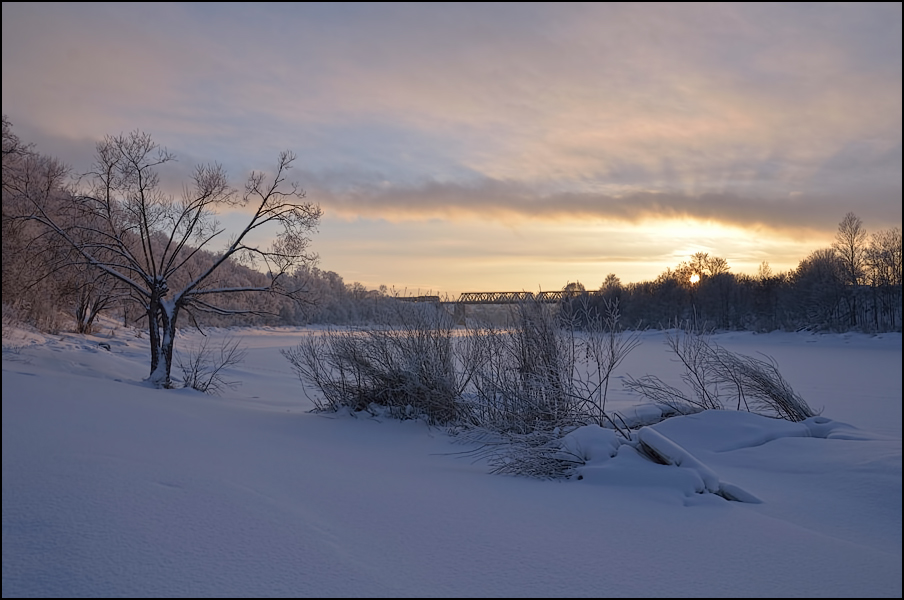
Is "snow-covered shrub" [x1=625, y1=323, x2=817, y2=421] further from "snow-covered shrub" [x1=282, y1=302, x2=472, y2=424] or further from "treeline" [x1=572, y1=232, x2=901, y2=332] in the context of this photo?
"treeline" [x1=572, y1=232, x2=901, y2=332]

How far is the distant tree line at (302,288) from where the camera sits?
14.4 m

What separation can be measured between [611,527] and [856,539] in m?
1.92

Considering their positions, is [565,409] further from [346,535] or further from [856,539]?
[346,535]

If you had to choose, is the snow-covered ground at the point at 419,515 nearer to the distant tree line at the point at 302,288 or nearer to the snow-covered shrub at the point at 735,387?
the snow-covered shrub at the point at 735,387

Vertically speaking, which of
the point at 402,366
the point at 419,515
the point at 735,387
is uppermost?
the point at 402,366

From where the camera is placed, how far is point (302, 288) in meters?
17.3

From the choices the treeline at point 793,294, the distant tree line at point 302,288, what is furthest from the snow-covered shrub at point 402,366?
the treeline at point 793,294

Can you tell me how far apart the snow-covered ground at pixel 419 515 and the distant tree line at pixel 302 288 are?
525 cm

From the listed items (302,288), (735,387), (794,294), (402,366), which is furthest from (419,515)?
(794,294)

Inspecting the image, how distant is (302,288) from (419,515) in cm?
1320

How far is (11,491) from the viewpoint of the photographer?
394 cm

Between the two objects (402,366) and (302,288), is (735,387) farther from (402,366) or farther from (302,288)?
(302,288)

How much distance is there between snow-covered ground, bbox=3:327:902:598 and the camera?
11.5ft

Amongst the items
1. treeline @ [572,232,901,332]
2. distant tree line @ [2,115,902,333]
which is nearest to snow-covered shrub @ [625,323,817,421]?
distant tree line @ [2,115,902,333]
